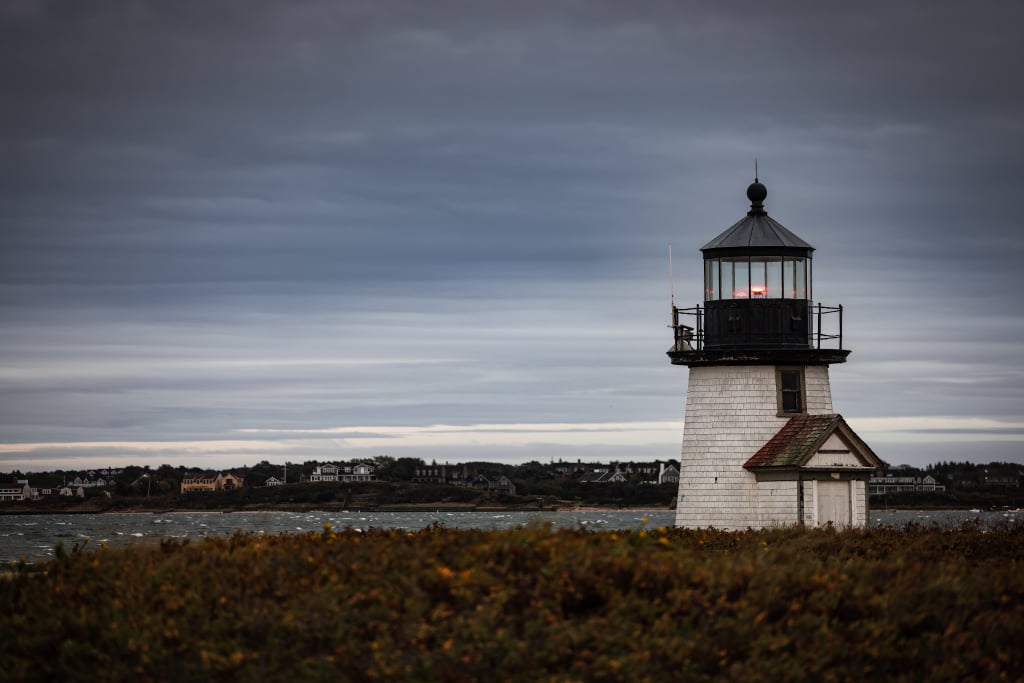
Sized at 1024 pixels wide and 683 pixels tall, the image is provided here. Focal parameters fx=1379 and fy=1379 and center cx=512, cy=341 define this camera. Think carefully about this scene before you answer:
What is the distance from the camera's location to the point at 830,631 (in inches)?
477

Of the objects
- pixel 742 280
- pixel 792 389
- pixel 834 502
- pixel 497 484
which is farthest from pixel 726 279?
pixel 497 484

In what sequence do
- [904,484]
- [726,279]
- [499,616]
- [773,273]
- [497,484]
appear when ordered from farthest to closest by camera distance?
[497,484], [904,484], [726,279], [773,273], [499,616]

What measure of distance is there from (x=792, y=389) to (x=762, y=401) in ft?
2.24

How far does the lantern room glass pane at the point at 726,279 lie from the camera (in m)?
25.0

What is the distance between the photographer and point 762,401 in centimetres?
2444

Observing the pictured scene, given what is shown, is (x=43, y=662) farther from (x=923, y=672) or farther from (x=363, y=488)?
(x=363, y=488)

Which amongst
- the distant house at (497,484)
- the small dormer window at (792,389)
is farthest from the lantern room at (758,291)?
the distant house at (497,484)

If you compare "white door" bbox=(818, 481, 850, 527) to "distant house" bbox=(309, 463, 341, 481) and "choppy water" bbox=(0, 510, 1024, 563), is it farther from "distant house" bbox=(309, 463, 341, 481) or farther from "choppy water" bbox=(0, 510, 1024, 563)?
"distant house" bbox=(309, 463, 341, 481)

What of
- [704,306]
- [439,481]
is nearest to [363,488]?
[439,481]

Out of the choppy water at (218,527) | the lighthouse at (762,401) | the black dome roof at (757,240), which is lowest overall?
the choppy water at (218,527)

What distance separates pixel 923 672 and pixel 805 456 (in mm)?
11380

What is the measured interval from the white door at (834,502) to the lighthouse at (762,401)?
2 centimetres

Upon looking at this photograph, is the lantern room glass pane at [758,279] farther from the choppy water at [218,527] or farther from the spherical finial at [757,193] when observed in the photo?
the choppy water at [218,527]

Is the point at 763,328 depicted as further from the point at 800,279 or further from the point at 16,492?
the point at 16,492
